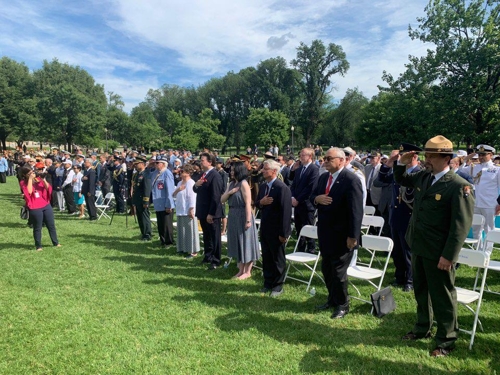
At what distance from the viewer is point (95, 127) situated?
48.0 meters

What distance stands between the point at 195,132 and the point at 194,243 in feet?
142

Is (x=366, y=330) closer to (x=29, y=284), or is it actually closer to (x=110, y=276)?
(x=110, y=276)

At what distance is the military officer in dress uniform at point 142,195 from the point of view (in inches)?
329

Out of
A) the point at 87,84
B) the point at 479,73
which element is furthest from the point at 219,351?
the point at 87,84

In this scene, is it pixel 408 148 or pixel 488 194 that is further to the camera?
pixel 488 194

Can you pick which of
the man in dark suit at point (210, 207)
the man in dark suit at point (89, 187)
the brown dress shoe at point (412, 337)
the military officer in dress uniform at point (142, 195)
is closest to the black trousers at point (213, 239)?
the man in dark suit at point (210, 207)

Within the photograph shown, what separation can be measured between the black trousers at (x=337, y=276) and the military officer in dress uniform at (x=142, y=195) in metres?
5.32

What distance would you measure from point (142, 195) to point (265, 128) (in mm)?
40937

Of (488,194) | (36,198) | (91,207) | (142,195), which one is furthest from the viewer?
(91,207)

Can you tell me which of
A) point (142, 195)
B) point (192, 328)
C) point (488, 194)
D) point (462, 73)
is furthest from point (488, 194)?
point (462, 73)

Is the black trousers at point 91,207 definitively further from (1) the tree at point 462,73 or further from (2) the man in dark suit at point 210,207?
(1) the tree at point 462,73

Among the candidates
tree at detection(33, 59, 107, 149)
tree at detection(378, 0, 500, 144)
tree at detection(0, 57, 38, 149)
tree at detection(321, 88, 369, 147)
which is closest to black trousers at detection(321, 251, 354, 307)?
tree at detection(378, 0, 500, 144)

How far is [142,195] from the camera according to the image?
27.6ft

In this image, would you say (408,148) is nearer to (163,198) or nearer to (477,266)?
(477,266)
